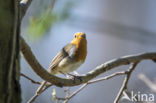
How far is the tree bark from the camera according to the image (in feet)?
3.67

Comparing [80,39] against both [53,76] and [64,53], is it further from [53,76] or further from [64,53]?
[53,76]

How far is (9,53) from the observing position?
3.74 ft

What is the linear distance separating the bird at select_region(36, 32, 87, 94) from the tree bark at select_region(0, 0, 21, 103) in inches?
82.3

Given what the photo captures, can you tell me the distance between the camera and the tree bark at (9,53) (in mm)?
1120

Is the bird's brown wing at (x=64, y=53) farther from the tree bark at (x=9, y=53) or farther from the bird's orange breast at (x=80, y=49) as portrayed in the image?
the tree bark at (x=9, y=53)

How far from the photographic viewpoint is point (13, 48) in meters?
1.15

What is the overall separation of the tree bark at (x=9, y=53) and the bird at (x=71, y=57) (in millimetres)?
2089

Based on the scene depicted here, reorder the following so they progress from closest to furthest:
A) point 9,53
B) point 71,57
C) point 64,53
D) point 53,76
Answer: point 9,53, point 53,76, point 71,57, point 64,53

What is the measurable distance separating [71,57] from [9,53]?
2.18 meters

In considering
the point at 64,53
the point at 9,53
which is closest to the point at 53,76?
the point at 9,53

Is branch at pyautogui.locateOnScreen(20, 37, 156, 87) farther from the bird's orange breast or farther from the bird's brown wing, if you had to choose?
the bird's brown wing

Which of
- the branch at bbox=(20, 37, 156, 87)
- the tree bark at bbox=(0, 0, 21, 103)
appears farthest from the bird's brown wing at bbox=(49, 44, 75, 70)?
the tree bark at bbox=(0, 0, 21, 103)

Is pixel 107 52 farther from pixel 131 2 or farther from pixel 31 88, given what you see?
pixel 31 88

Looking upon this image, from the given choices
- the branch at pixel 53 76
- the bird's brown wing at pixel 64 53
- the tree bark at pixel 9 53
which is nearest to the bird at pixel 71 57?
the bird's brown wing at pixel 64 53
